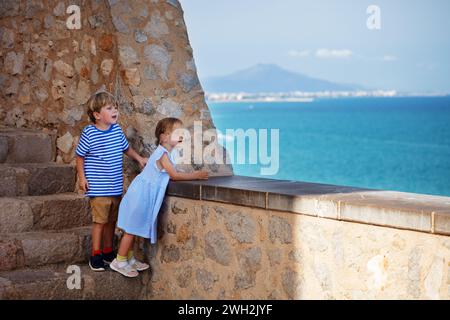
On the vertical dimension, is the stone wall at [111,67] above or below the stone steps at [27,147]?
above

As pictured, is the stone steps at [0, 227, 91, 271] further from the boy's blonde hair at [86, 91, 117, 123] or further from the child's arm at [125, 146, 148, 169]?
the boy's blonde hair at [86, 91, 117, 123]

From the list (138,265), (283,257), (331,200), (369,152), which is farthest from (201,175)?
(369,152)

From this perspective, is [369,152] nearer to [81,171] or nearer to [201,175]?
[201,175]

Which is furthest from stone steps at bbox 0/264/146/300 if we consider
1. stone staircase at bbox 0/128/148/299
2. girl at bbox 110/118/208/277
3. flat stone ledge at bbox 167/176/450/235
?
flat stone ledge at bbox 167/176/450/235

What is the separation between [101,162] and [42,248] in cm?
66

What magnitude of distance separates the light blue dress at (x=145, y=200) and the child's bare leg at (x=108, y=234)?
0.78ft

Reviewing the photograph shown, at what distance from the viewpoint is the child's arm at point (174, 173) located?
509cm

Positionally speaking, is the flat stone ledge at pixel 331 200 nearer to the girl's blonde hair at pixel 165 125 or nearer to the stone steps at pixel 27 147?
the girl's blonde hair at pixel 165 125

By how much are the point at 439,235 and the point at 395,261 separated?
0.29 m

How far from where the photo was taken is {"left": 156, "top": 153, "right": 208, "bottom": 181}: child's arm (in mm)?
5086

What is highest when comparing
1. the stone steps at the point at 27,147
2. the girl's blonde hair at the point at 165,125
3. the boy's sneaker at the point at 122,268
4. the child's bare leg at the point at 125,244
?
the girl's blonde hair at the point at 165,125

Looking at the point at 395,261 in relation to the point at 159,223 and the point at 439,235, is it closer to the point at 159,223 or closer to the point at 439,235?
the point at 439,235

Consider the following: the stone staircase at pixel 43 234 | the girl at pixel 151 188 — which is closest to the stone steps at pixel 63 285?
the stone staircase at pixel 43 234

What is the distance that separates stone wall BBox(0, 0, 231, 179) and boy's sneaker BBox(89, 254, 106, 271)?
613 mm
